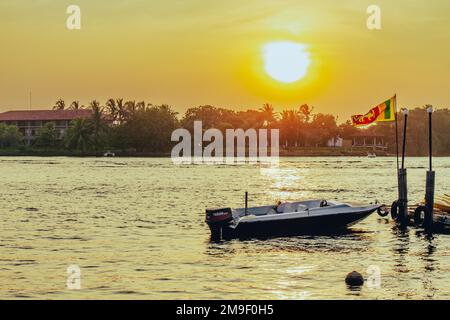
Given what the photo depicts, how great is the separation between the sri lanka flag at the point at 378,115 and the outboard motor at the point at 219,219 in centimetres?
1087

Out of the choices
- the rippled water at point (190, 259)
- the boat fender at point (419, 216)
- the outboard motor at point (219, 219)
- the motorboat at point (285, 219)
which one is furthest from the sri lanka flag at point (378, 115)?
the outboard motor at point (219, 219)

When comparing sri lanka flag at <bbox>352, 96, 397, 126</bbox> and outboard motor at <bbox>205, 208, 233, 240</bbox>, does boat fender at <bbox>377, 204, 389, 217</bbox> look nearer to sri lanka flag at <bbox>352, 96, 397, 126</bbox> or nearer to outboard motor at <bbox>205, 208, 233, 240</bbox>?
sri lanka flag at <bbox>352, 96, 397, 126</bbox>

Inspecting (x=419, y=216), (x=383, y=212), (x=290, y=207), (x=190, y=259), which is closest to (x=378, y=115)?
(x=419, y=216)

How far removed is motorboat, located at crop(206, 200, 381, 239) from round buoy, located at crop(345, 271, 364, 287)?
10.6m

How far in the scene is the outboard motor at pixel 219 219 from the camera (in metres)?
36.8

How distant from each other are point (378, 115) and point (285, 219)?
32.9 feet

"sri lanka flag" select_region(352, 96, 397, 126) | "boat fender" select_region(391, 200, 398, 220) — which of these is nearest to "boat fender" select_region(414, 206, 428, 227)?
"boat fender" select_region(391, 200, 398, 220)

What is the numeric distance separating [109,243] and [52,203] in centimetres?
3048

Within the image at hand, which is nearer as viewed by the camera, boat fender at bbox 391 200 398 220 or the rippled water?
the rippled water

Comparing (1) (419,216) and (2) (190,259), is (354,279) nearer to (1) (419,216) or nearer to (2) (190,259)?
(2) (190,259)

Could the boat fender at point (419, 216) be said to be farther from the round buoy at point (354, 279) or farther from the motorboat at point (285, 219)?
the round buoy at point (354, 279)

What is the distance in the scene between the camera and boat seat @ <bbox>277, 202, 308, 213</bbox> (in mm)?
40094

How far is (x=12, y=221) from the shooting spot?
50125 millimetres
